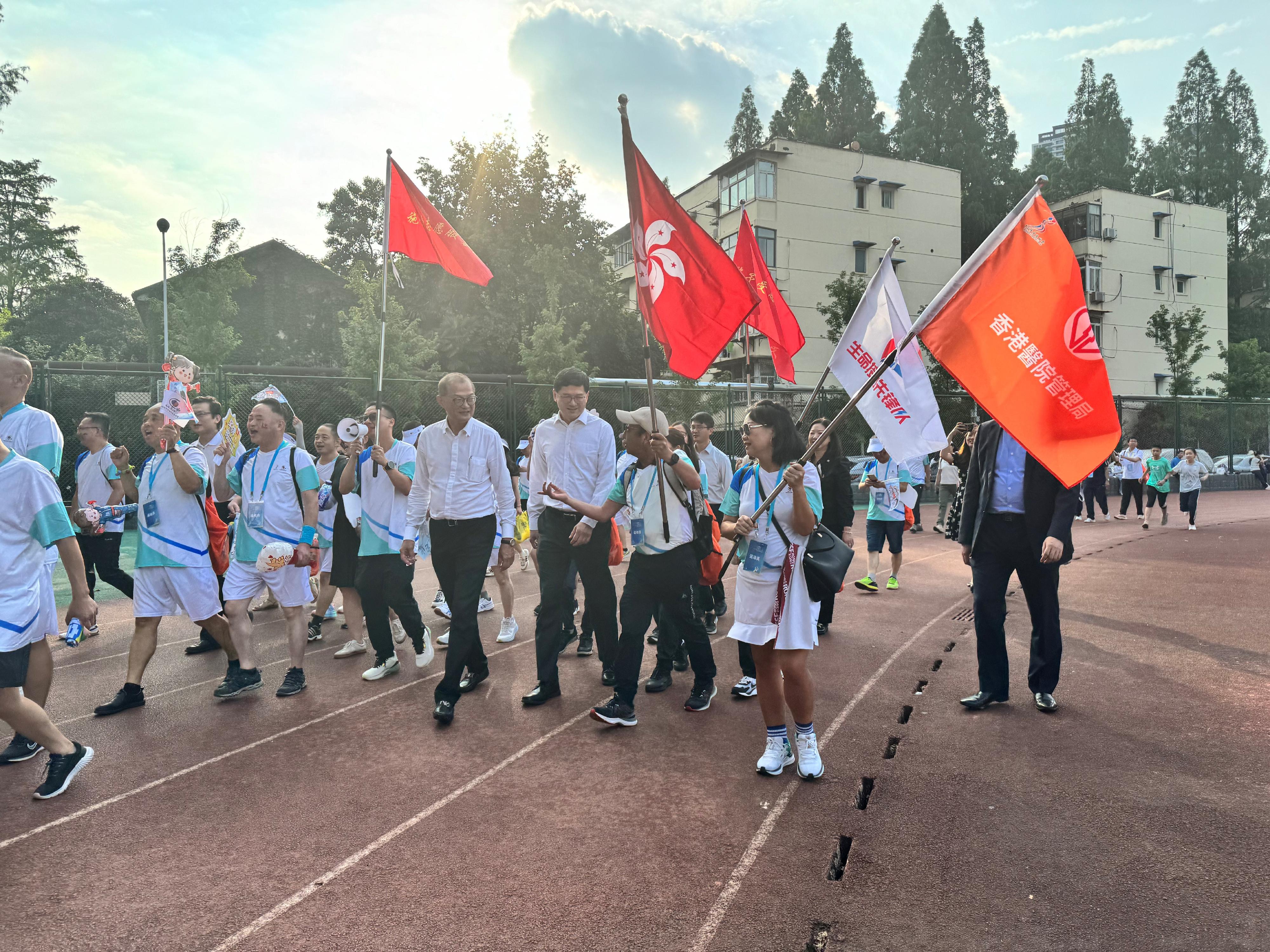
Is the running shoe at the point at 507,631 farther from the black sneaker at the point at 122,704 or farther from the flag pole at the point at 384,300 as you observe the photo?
the black sneaker at the point at 122,704

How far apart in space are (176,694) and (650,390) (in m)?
4.04

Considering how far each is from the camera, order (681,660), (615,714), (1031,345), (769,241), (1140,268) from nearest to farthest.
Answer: (1031,345) → (615,714) → (681,660) → (769,241) → (1140,268)

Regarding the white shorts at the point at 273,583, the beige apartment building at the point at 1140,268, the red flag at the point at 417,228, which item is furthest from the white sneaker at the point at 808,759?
the beige apartment building at the point at 1140,268

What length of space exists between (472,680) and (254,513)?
6.21ft

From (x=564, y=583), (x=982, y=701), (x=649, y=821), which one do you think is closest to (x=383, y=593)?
(x=564, y=583)

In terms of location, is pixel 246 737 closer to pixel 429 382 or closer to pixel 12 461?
pixel 12 461

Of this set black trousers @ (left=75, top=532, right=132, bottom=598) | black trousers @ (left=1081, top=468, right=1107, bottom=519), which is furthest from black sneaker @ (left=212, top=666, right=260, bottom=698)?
black trousers @ (left=1081, top=468, right=1107, bottom=519)

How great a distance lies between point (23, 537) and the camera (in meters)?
Result: 3.79

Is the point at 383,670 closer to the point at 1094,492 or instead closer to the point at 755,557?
the point at 755,557

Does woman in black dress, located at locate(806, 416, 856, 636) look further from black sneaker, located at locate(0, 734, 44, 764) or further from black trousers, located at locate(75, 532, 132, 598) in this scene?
black trousers, located at locate(75, 532, 132, 598)

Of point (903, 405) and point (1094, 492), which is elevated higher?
point (903, 405)

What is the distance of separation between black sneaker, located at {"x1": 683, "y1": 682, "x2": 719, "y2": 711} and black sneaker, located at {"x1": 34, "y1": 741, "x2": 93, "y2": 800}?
3.29 m

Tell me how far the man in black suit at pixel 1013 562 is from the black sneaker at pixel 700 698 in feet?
5.25

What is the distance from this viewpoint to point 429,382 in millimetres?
16031
